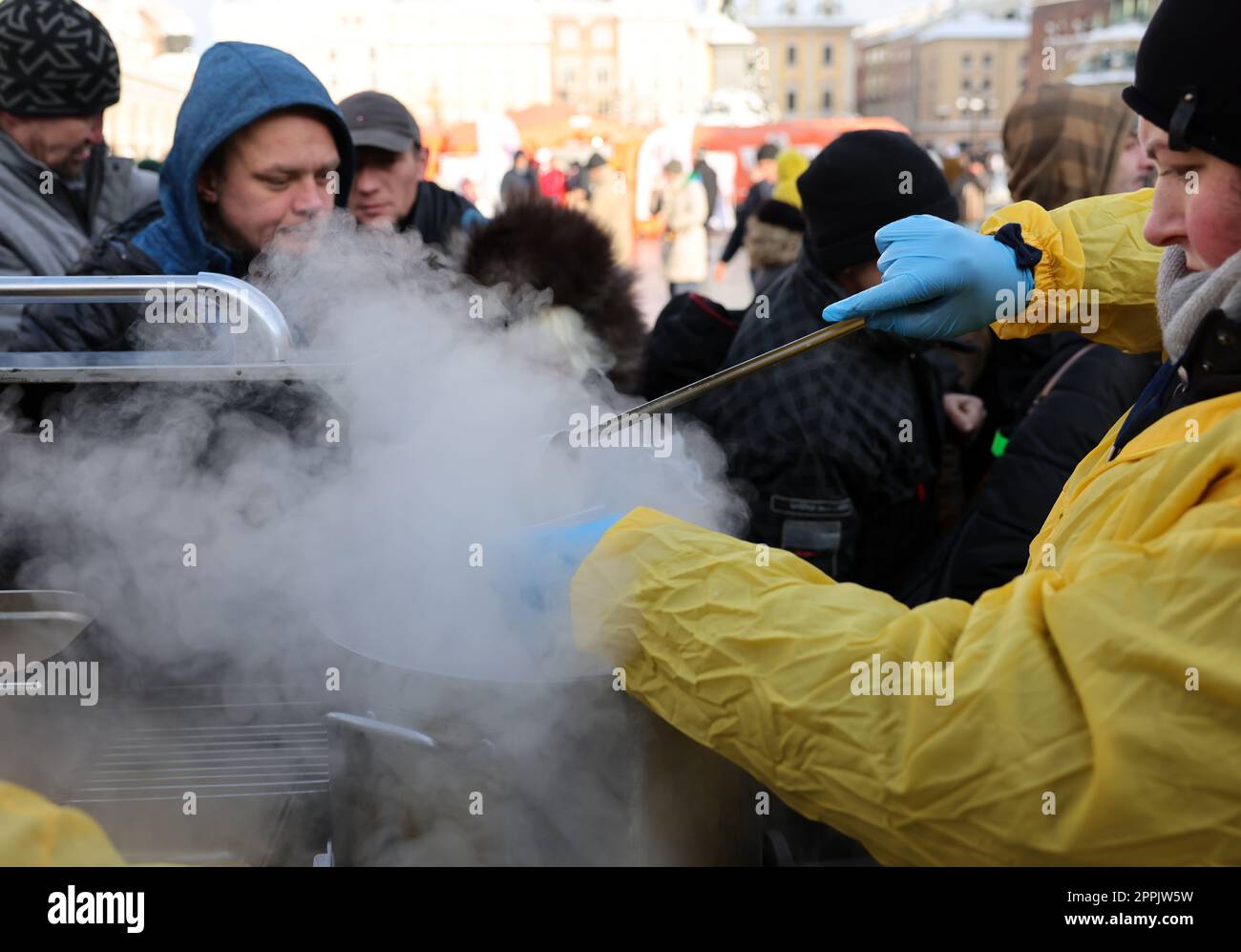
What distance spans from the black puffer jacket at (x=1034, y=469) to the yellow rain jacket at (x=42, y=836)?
1.92 meters

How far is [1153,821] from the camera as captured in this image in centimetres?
89

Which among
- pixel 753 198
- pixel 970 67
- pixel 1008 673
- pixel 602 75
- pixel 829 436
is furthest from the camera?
pixel 970 67

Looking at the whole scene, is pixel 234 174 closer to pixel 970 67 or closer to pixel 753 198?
pixel 753 198

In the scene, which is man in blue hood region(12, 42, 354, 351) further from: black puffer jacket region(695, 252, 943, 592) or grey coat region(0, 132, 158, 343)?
black puffer jacket region(695, 252, 943, 592)

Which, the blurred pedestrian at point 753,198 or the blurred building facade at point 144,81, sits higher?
the blurred building facade at point 144,81

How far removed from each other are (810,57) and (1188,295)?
8475 centimetres

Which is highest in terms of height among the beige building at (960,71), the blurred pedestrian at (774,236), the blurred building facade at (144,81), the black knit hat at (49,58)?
the beige building at (960,71)

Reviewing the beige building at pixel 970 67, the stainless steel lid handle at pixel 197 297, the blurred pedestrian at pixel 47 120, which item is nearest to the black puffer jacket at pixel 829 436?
the stainless steel lid handle at pixel 197 297

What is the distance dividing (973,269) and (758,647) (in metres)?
0.81

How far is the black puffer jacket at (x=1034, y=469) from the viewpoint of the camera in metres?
2.36

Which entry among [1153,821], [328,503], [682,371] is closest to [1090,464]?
[1153,821]

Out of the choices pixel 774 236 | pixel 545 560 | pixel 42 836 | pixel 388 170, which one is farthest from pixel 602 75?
pixel 42 836

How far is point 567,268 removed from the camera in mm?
2408

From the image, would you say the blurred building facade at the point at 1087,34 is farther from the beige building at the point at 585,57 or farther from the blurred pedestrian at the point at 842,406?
the beige building at the point at 585,57
